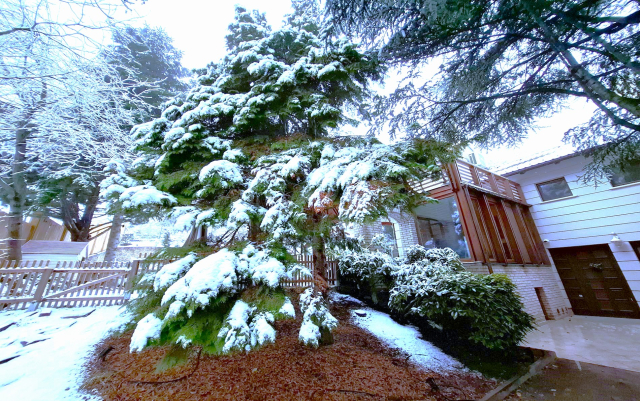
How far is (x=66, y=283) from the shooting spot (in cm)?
565

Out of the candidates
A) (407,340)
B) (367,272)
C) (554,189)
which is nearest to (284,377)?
(407,340)

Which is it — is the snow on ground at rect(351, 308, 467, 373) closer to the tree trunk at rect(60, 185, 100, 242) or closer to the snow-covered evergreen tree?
the snow-covered evergreen tree

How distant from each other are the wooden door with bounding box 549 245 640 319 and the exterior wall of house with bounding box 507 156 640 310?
0.19 meters

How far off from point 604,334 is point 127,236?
28.9 meters

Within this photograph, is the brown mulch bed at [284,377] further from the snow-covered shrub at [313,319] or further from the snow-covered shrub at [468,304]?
the snow-covered shrub at [468,304]

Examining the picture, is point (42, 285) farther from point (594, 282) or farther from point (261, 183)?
point (594, 282)

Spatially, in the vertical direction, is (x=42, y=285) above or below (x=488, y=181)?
below

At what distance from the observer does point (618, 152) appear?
3.88 metres

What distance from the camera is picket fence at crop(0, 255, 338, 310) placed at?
17.0ft

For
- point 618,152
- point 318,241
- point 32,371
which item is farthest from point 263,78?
point 618,152

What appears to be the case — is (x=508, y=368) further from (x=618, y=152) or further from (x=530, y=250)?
(x=530, y=250)

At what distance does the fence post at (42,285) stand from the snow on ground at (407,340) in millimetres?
7376

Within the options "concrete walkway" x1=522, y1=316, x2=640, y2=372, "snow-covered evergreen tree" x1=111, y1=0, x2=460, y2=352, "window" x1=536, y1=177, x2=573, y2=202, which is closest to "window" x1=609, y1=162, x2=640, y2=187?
"window" x1=536, y1=177, x2=573, y2=202

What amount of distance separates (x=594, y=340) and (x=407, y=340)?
14.9 feet
